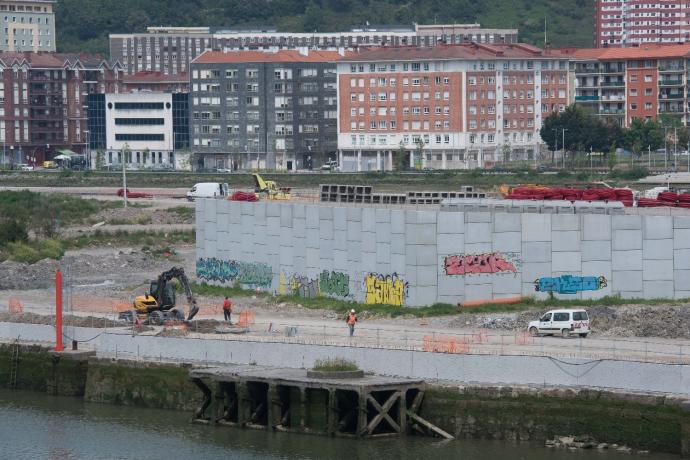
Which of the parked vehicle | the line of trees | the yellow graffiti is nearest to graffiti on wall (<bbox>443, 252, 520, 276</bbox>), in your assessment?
the yellow graffiti

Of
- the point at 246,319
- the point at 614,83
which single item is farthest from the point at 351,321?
the point at 614,83

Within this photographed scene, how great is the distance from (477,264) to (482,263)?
0.19m

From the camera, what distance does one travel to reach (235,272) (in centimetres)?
7219

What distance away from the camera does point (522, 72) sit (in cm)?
17188

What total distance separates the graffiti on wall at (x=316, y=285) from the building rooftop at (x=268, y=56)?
4567 inches

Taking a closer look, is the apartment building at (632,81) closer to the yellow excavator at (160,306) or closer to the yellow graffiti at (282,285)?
the yellow graffiti at (282,285)

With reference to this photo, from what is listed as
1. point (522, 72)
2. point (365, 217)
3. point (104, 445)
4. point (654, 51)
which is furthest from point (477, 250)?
point (654, 51)

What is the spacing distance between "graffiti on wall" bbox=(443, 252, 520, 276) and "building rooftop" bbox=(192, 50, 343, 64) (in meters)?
123

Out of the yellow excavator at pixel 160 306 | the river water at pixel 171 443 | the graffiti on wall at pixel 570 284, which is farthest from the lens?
the yellow excavator at pixel 160 306

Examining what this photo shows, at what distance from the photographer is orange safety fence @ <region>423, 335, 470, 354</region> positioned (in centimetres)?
5100

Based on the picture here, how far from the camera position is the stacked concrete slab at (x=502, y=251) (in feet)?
194

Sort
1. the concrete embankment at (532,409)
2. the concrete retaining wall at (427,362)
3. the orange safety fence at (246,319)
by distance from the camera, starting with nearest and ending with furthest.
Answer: the concrete embankment at (532,409)
the concrete retaining wall at (427,362)
the orange safety fence at (246,319)

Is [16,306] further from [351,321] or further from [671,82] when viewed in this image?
[671,82]

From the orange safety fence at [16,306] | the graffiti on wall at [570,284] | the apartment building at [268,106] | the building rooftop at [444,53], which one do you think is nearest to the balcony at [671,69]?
the building rooftop at [444,53]
